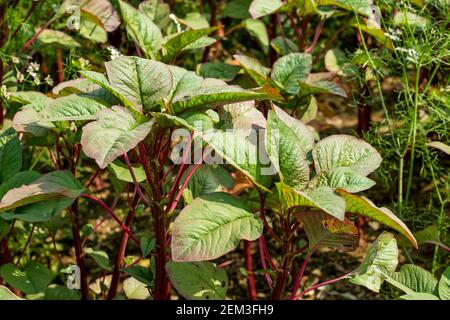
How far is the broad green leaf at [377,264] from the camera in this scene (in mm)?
1322

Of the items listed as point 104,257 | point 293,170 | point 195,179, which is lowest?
point 104,257

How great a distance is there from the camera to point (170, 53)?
5.59ft

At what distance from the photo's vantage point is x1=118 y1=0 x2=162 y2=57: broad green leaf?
169 centimetres

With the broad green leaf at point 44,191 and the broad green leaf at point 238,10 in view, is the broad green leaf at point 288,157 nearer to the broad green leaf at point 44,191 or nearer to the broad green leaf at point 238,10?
the broad green leaf at point 44,191

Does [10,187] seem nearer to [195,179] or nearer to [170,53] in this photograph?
[195,179]

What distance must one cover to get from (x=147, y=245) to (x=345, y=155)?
0.46 metres

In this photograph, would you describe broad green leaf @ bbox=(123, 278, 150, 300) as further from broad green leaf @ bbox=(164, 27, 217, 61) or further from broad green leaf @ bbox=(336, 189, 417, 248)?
broad green leaf @ bbox=(336, 189, 417, 248)

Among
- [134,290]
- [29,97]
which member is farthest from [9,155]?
[134,290]

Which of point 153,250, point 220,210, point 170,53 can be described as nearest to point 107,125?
point 220,210

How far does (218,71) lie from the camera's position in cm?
191

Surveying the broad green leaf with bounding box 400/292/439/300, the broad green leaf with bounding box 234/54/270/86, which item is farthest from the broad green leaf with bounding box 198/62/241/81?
the broad green leaf with bounding box 400/292/439/300

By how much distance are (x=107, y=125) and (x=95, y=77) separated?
5.3 inches

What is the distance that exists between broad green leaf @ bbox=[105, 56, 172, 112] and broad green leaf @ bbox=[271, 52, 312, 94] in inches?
17.4

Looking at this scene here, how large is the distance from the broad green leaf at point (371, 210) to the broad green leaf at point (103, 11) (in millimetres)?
920
